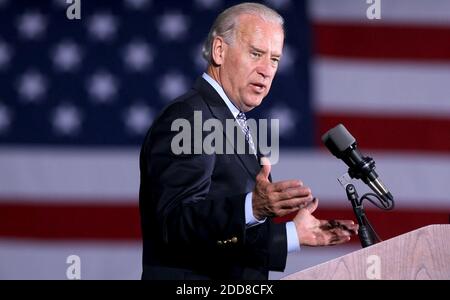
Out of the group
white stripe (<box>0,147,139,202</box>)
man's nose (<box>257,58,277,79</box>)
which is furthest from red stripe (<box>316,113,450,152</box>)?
man's nose (<box>257,58,277,79</box>)

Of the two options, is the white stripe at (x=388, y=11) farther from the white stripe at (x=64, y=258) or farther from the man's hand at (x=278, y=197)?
the man's hand at (x=278, y=197)

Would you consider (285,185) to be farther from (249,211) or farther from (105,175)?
(105,175)

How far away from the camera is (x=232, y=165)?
2.18 metres

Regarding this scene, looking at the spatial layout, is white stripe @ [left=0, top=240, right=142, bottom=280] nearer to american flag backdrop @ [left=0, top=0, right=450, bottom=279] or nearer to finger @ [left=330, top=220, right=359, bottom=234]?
american flag backdrop @ [left=0, top=0, right=450, bottom=279]

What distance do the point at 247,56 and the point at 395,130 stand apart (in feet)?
4.03

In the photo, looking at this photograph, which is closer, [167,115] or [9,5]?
[167,115]

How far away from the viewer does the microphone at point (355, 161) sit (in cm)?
207

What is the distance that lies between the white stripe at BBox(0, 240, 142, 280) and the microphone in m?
1.47

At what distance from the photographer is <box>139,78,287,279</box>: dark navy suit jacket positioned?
199cm

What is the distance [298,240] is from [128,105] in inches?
55.6

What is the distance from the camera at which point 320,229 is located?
2115 millimetres
